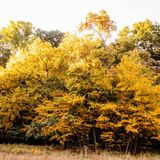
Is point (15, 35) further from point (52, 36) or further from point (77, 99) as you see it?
point (77, 99)

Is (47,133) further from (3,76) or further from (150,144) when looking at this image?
(150,144)

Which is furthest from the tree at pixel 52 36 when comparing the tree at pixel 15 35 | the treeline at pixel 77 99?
the treeline at pixel 77 99

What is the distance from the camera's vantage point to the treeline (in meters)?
23.3

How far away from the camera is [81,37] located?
109ft

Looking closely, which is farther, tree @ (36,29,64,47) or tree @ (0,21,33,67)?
tree @ (36,29,64,47)

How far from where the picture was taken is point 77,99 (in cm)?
2259

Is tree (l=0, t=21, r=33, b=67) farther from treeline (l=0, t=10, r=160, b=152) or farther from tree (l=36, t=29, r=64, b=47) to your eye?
treeline (l=0, t=10, r=160, b=152)

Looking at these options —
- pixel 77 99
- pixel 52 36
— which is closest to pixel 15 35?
pixel 52 36

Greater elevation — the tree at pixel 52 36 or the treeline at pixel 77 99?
the tree at pixel 52 36

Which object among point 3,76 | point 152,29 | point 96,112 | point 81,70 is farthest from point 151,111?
point 152,29

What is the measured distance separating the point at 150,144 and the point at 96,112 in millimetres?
6056

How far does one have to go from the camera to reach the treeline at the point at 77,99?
23344 millimetres

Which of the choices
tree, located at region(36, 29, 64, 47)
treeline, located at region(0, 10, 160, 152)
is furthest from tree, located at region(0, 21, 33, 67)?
treeline, located at region(0, 10, 160, 152)

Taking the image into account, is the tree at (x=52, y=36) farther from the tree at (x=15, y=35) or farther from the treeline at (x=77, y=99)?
the treeline at (x=77, y=99)
